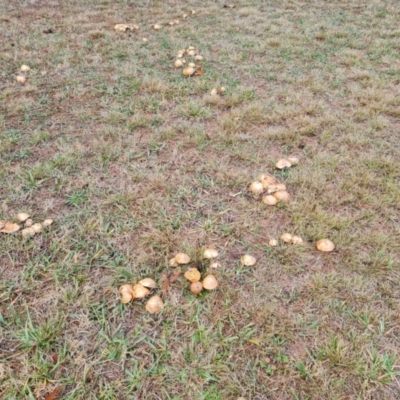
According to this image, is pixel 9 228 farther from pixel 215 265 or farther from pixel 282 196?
pixel 282 196

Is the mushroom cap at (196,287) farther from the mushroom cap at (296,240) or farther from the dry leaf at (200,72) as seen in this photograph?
the dry leaf at (200,72)

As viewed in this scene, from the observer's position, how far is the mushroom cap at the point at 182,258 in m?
2.10

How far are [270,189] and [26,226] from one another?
1695 millimetres

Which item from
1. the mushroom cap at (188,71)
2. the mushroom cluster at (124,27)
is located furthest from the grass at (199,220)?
the mushroom cluster at (124,27)

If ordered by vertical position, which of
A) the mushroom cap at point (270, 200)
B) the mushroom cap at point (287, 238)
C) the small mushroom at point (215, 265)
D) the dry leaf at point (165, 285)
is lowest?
the dry leaf at point (165, 285)

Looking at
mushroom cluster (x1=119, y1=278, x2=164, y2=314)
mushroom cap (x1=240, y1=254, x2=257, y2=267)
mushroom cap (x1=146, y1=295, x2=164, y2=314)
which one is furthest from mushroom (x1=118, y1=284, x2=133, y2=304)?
mushroom cap (x1=240, y1=254, x2=257, y2=267)

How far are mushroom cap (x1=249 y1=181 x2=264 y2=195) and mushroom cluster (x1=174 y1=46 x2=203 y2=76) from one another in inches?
83.6

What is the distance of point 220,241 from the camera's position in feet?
7.61

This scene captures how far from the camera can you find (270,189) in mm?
2617

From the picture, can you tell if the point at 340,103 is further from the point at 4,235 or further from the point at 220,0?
the point at 220,0

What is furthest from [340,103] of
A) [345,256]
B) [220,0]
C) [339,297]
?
[220,0]

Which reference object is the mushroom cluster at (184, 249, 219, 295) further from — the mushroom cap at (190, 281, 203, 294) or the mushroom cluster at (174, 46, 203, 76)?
the mushroom cluster at (174, 46, 203, 76)

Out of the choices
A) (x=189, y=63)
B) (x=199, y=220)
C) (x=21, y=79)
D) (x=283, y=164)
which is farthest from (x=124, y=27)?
(x=199, y=220)

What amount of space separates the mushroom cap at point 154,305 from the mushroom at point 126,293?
0.35 feet
